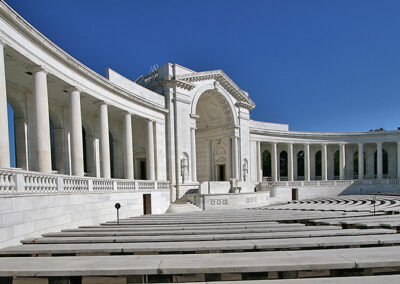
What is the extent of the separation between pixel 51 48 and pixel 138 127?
18.4 metres

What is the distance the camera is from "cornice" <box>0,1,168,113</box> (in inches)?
573

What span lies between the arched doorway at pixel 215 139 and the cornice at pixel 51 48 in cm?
1781

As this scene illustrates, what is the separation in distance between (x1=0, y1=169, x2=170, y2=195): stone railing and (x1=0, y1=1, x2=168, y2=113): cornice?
30.9 ft

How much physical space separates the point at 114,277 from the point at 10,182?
7.27m

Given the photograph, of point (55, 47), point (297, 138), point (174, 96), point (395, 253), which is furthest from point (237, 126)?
point (395, 253)

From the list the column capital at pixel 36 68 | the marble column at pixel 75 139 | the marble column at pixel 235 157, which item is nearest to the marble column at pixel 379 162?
the marble column at pixel 235 157

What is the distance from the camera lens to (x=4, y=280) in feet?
15.8

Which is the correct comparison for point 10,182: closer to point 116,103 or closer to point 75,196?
point 75,196

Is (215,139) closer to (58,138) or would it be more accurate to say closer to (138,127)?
(138,127)

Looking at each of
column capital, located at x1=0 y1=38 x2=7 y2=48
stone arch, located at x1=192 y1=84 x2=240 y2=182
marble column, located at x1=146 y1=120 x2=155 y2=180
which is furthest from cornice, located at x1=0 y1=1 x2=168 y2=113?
stone arch, located at x1=192 y1=84 x2=240 y2=182

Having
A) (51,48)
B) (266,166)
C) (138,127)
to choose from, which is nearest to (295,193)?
(266,166)

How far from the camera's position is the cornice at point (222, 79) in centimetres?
3518

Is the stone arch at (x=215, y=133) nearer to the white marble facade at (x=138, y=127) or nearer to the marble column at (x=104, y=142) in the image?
the white marble facade at (x=138, y=127)

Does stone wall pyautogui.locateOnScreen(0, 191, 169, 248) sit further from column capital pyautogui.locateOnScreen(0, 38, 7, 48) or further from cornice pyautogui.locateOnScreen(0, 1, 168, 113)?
cornice pyautogui.locateOnScreen(0, 1, 168, 113)
